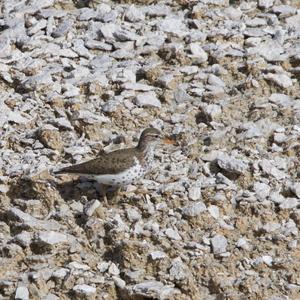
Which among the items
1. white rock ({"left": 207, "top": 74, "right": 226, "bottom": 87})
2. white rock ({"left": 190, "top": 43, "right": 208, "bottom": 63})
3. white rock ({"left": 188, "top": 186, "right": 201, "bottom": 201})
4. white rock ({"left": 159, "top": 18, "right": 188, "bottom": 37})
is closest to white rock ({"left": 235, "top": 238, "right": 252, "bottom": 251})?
white rock ({"left": 188, "top": 186, "right": 201, "bottom": 201})

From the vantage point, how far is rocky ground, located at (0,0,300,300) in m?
10.5

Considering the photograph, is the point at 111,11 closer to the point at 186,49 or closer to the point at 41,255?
the point at 186,49

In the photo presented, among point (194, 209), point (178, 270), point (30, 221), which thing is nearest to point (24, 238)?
point (30, 221)

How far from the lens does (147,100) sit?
41.1 ft

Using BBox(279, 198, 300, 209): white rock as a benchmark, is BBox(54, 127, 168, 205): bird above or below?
above

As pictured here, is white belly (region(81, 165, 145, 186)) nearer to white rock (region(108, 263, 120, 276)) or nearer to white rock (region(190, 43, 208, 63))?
white rock (region(108, 263, 120, 276))

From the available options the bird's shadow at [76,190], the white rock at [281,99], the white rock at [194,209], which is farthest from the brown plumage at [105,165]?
the white rock at [281,99]

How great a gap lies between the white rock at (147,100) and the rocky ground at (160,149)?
0.08ft

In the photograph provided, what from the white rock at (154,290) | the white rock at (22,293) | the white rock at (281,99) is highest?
the white rock at (281,99)

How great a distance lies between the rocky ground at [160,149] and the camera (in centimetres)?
1052

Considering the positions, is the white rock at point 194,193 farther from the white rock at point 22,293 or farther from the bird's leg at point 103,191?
the white rock at point 22,293

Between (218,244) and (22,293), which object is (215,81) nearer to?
(218,244)

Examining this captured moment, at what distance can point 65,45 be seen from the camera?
1362cm

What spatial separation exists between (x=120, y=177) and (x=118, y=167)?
0.37 feet
